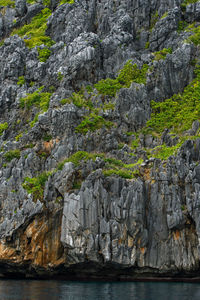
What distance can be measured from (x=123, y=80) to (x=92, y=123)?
10.2 metres

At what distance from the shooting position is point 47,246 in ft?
140

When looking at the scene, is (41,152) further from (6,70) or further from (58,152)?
(6,70)

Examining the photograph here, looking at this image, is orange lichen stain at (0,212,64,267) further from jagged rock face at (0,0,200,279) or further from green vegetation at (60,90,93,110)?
green vegetation at (60,90,93,110)

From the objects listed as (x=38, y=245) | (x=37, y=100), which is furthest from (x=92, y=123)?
(x=38, y=245)

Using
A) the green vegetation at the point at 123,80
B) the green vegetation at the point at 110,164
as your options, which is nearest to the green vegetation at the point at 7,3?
the green vegetation at the point at 123,80

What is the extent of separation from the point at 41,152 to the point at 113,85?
15.5 m

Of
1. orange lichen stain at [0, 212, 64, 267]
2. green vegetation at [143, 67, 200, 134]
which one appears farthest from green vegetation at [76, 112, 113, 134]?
orange lichen stain at [0, 212, 64, 267]

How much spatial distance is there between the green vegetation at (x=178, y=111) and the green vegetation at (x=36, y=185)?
51.8 ft

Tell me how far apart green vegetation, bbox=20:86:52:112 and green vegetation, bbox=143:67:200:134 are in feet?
51.1

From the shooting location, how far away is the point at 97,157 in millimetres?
45500

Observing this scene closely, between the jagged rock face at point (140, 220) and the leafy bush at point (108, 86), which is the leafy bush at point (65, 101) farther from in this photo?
the jagged rock face at point (140, 220)

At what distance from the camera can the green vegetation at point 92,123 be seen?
50.8 m

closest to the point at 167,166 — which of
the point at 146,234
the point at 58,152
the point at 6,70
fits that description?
the point at 146,234

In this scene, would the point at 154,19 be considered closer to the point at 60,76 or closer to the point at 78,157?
the point at 60,76
